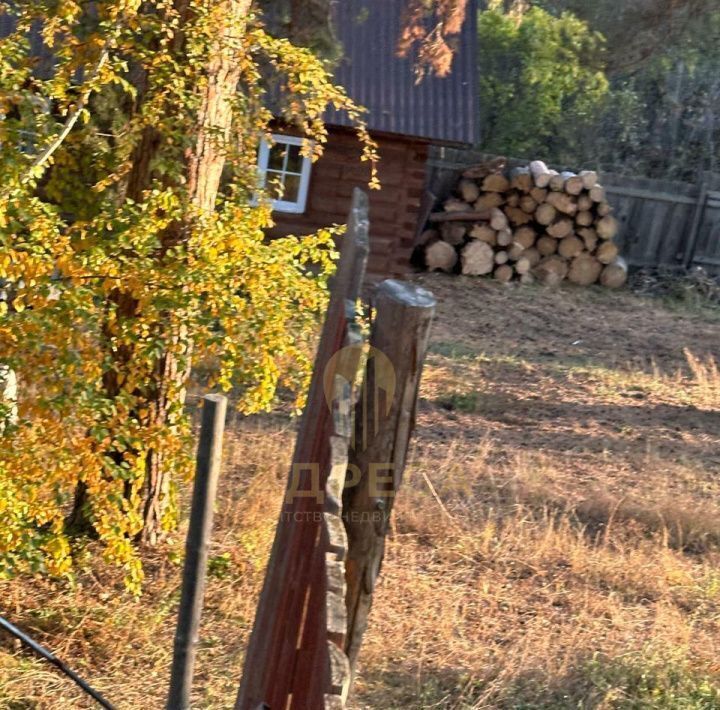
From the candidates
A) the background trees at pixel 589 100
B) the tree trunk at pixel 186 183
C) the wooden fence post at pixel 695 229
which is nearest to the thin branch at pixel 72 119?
the tree trunk at pixel 186 183

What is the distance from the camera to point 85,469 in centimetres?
413

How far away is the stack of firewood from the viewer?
15.8 metres

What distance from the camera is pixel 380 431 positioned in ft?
6.84

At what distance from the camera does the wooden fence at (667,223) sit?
17.8 meters

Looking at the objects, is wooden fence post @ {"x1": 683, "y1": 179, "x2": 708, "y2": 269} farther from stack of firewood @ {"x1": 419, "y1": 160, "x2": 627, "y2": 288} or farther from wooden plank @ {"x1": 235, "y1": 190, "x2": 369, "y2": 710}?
wooden plank @ {"x1": 235, "y1": 190, "x2": 369, "y2": 710}

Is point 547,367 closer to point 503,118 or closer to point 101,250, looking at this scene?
point 101,250

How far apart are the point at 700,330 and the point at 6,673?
11.5 meters

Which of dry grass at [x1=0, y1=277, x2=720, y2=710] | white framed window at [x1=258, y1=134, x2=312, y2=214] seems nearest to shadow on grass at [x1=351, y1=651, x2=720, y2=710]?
dry grass at [x1=0, y1=277, x2=720, y2=710]

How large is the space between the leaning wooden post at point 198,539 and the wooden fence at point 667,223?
15682 mm

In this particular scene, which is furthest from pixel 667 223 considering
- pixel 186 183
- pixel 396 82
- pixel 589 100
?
pixel 186 183

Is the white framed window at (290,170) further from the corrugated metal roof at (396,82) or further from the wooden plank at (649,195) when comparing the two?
the wooden plank at (649,195)

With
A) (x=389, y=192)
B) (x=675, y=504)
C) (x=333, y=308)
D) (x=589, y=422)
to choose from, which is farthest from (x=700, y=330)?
(x=333, y=308)

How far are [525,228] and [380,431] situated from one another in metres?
14.4

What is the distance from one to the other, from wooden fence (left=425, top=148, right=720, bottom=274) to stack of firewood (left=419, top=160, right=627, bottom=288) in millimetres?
1574
